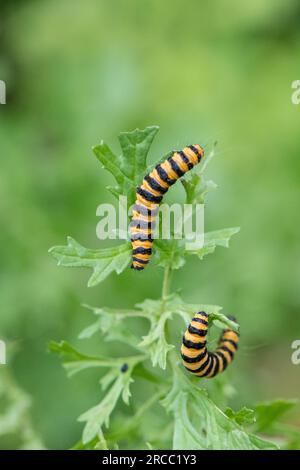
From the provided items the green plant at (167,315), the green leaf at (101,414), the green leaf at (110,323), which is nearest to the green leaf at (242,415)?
the green plant at (167,315)

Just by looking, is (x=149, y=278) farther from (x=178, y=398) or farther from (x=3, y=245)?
(x=178, y=398)

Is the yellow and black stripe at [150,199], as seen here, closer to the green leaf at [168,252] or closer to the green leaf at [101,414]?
the green leaf at [168,252]

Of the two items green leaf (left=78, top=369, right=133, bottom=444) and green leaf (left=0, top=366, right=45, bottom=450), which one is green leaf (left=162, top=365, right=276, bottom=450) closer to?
green leaf (left=78, top=369, right=133, bottom=444)

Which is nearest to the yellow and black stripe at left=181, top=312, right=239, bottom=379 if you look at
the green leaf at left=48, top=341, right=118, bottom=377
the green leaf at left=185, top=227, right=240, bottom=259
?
the green leaf at left=185, top=227, right=240, bottom=259

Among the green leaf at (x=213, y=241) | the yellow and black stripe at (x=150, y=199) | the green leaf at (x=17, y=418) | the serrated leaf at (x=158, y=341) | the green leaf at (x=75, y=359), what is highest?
the yellow and black stripe at (x=150, y=199)

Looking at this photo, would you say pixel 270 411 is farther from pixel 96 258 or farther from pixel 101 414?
pixel 96 258

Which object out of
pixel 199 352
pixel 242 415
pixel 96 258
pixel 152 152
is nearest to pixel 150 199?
pixel 96 258
